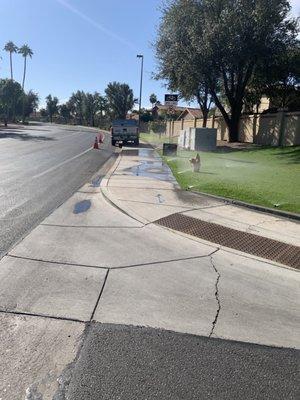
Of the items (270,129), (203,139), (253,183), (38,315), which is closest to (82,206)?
A: (253,183)

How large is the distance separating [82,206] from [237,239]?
365 cm

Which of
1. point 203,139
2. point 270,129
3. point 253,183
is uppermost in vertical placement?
point 270,129

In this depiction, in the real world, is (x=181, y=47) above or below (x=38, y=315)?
above

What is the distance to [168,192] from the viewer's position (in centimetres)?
1109

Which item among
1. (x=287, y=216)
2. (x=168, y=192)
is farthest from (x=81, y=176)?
(x=287, y=216)

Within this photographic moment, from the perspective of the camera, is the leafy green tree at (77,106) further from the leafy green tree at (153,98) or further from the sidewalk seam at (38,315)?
the sidewalk seam at (38,315)

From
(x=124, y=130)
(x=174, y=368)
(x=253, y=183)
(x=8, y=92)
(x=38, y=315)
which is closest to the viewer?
(x=174, y=368)

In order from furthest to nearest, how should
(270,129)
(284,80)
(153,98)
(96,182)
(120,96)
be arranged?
1. (153,98)
2. (120,96)
3. (284,80)
4. (270,129)
5. (96,182)

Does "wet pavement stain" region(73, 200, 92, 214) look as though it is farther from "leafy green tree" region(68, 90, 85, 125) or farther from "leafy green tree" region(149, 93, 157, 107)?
"leafy green tree" region(68, 90, 85, 125)

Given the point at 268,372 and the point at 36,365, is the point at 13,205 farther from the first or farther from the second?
the point at 268,372

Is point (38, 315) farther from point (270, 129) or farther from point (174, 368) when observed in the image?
point (270, 129)

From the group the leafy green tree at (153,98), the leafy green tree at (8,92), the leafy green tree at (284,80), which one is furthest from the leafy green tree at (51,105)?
the leafy green tree at (284,80)

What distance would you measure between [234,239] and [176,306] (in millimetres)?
2735

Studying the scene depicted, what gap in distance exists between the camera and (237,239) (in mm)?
6961
